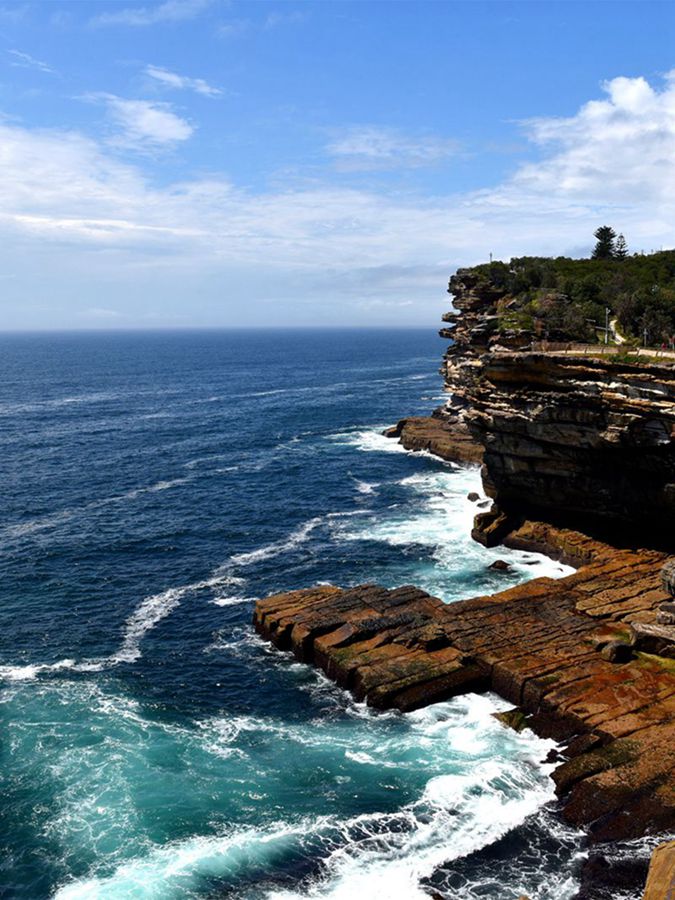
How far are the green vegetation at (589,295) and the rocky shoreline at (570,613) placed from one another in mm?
9168

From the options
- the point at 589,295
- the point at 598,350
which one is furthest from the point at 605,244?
the point at 598,350

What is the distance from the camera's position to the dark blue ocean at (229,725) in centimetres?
3066

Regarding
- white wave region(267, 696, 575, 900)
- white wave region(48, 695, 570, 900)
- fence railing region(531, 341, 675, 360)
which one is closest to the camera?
white wave region(267, 696, 575, 900)

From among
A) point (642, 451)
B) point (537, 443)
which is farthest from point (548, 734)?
point (537, 443)

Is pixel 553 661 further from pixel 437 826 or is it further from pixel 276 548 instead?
pixel 276 548

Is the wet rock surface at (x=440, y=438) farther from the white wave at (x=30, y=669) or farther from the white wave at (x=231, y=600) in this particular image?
the white wave at (x=30, y=669)

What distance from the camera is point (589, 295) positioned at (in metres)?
105

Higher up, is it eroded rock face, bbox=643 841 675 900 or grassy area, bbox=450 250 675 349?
grassy area, bbox=450 250 675 349

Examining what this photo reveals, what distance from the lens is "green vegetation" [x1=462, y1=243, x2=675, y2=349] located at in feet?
273

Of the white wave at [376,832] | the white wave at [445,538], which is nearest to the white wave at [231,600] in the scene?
the white wave at [445,538]

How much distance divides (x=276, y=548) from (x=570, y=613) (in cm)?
3017

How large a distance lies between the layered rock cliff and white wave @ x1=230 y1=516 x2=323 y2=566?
1806 cm

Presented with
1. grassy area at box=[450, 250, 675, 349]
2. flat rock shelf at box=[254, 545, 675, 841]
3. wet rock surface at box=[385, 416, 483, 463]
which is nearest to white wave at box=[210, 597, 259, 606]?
flat rock shelf at box=[254, 545, 675, 841]

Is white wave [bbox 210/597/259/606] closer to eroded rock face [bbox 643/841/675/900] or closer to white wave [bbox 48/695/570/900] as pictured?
white wave [bbox 48/695/570/900]
